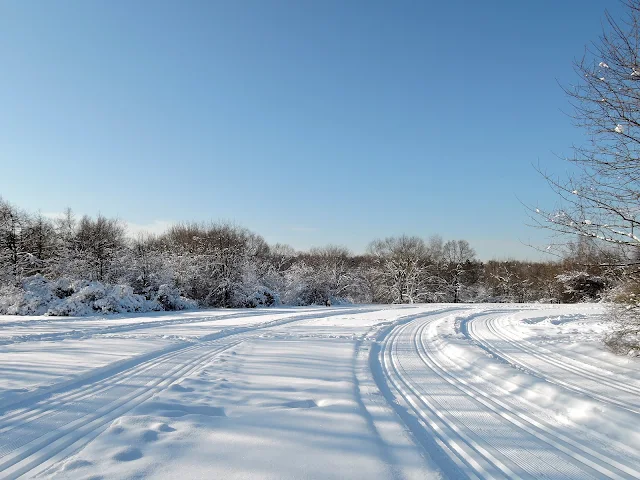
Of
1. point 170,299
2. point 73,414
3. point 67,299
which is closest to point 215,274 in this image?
point 170,299

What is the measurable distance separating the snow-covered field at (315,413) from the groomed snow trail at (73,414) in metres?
0.02

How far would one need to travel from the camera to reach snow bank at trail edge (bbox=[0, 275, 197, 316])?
21.8 meters

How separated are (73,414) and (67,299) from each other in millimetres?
21141

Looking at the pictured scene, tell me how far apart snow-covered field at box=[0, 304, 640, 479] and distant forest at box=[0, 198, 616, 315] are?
332 cm

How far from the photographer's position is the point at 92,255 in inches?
1174

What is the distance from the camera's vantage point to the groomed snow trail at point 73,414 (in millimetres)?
3734

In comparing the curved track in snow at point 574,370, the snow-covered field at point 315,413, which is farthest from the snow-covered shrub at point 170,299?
the curved track in snow at point 574,370

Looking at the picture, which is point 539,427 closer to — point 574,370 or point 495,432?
point 495,432

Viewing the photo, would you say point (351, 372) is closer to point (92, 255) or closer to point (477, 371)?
point (477, 371)

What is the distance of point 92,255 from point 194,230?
15794 millimetres

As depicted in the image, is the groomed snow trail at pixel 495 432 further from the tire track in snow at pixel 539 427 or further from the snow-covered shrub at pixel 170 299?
the snow-covered shrub at pixel 170 299

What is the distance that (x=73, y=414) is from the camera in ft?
16.0

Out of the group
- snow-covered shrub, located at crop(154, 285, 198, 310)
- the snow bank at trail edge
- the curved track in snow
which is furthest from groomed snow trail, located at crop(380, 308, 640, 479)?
snow-covered shrub, located at crop(154, 285, 198, 310)

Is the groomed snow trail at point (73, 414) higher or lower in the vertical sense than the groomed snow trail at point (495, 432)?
higher
